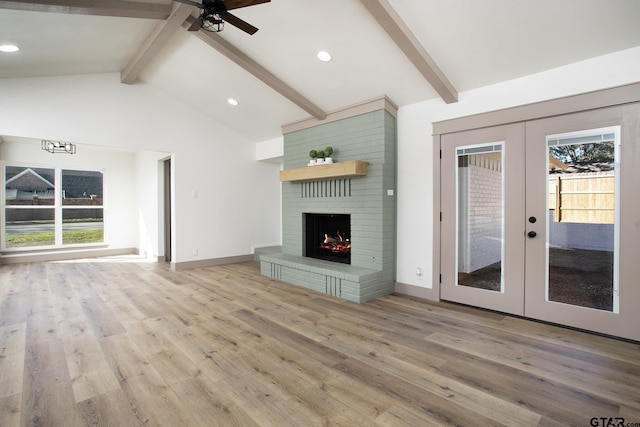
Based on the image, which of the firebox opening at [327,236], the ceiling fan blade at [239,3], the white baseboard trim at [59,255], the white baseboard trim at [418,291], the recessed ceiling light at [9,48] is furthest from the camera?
the white baseboard trim at [59,255]

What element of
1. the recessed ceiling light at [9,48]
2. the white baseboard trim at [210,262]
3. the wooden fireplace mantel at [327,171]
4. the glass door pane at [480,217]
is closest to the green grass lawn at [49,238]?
the white baseboard trim at [210,262]

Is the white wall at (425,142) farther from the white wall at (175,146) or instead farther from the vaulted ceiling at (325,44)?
the white wall at (175,146)

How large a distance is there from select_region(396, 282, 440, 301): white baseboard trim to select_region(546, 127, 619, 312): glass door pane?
122 centimetres

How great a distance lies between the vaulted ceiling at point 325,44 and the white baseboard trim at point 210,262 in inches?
127

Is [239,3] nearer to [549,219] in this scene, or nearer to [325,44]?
[325,44]

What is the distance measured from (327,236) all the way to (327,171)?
52.8 inches

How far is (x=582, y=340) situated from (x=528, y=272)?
75 centimetres

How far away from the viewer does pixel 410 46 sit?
10.3 ft

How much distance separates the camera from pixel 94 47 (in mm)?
4168

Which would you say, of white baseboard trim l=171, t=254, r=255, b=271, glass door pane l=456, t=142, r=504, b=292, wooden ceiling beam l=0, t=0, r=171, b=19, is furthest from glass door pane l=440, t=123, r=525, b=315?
white baseboard trim l=171, t=254, r=255, b=271

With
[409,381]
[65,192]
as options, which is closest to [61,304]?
[409,381]

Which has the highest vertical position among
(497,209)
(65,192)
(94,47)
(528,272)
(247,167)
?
(94,47)

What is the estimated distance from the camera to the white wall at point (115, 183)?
24.8 ft

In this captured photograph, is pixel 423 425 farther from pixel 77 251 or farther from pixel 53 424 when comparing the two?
pixel 77 251
